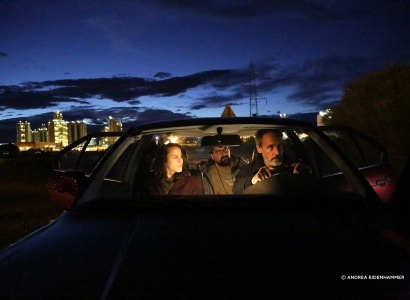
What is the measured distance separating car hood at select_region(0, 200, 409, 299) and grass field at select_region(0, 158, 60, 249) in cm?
563

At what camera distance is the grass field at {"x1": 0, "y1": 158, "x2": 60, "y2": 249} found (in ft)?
31.7

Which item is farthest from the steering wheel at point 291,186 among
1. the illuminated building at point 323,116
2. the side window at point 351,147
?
the illuminated building at point 323,116

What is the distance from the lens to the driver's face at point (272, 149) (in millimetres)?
4598

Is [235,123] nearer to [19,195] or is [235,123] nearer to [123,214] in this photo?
[123,214]

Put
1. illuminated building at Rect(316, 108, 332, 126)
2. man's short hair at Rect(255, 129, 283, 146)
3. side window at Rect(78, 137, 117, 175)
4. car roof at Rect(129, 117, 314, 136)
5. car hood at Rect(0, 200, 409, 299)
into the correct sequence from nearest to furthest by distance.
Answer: car hood at Rect(0, 200, 409, 299), car roof at Rect(129, 117, 314, 136), man's short hair at Rect(255, 129, 283, 146), side window at Rect(78, 137, 117, 175), illuminated building at Rect(316, 108, 332, 126)

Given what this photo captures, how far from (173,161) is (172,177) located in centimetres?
15

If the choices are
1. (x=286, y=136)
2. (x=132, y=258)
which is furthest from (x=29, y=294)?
(x=286, y=136)

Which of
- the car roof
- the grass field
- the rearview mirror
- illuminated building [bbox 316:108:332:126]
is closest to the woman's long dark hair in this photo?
the rearview mirror

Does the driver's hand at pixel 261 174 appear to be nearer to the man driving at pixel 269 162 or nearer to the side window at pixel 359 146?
the man driving at pixel 269 162

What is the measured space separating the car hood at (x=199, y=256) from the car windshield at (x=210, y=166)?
51cm

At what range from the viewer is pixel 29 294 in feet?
7.28

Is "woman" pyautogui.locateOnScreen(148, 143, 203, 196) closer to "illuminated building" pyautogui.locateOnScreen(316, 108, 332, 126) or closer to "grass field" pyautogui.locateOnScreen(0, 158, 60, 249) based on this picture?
"grass field" pyautogui.locateOnScreen(0, 158, 60, 249)

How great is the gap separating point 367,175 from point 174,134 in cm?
304

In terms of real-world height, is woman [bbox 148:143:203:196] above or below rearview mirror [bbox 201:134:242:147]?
below
